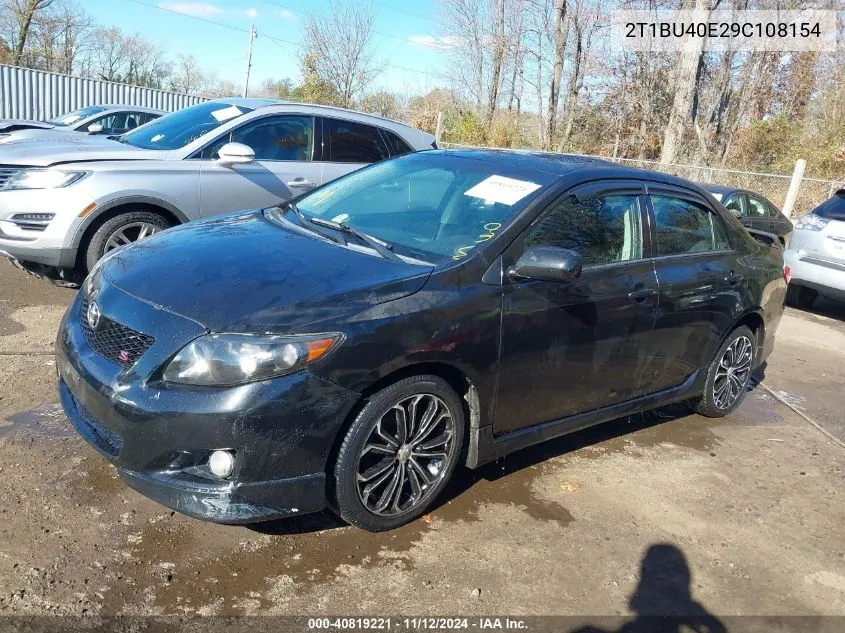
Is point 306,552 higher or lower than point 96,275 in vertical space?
lower

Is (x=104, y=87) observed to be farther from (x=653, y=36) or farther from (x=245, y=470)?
(x=245, y=470)

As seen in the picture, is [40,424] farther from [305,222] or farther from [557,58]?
[557,58]

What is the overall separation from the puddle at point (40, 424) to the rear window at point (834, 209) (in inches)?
334

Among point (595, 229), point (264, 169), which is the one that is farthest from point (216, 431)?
point (264, 169)

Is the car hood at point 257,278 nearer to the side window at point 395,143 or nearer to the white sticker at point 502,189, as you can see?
the white sticker at point 502,189

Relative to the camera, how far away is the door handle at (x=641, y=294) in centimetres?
406

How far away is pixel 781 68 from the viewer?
94.5 ft

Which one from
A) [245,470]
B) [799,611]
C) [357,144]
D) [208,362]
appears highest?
[357,144]

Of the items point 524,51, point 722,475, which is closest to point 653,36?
point 524,51

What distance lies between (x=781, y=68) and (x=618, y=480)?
97.4ft

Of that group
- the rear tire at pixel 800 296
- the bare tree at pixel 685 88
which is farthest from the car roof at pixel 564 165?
the bare tree at pixel 685 88

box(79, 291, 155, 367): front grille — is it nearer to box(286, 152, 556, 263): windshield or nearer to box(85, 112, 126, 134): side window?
box(286, 152, 556, 263): windshield

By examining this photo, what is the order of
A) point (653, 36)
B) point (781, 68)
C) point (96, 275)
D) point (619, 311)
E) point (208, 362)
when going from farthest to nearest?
Result: point (781, 68) < point (653, 36) < point (619, 311) < point (96, 275) < point (208, 362)

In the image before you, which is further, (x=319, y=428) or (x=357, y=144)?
(x=357, y=144)
